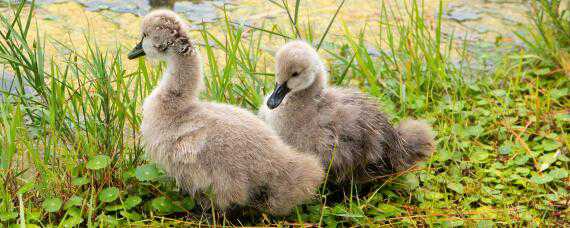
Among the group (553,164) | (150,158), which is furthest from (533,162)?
(150,158)

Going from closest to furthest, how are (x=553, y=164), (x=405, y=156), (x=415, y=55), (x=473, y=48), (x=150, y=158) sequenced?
(x=150, y=158) < (x=405, y=156) < (x=553, y=164) < (x=415, y=55) < (x=473, y=48)

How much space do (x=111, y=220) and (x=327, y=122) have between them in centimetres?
111

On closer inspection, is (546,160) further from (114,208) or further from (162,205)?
(114,208)

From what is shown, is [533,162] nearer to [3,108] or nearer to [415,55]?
[415,55]

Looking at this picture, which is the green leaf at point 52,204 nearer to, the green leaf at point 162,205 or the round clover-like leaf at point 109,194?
the round clover-like leaf at point 109,194

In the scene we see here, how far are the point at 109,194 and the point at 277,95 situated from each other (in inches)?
35.7

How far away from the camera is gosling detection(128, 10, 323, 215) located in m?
3.29

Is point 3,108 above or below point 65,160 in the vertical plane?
above

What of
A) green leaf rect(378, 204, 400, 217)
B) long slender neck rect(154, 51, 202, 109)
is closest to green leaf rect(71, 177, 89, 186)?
long slender neck rect(154, 51, 202, 109)

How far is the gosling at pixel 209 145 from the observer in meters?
3.29

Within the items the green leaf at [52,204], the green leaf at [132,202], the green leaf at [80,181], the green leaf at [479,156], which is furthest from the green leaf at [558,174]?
the green leaf at [52,204]

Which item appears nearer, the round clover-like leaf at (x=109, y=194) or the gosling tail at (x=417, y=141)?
the round clover-like leaf at (x=109, y=194)

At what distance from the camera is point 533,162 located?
4.32 meters

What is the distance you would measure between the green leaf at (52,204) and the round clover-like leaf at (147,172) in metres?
0.38
